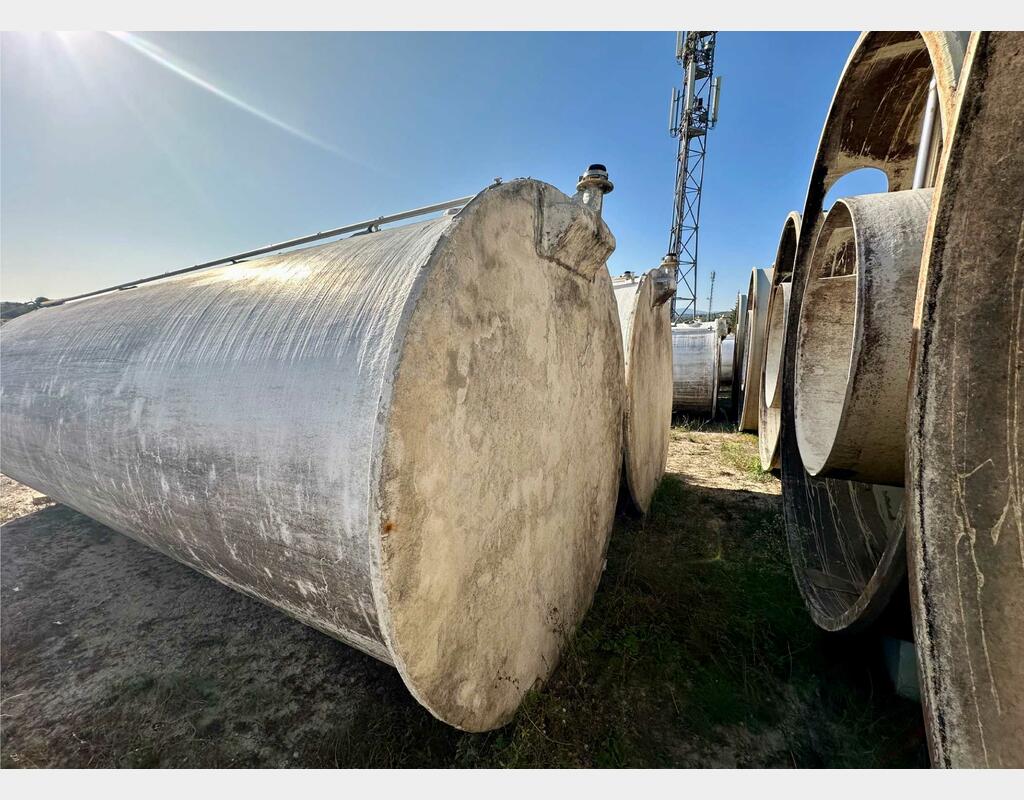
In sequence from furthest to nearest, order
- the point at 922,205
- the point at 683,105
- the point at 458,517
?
the point at 683,105, the point at 922,205, the point at 458,517

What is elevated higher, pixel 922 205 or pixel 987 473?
pixel 922 205

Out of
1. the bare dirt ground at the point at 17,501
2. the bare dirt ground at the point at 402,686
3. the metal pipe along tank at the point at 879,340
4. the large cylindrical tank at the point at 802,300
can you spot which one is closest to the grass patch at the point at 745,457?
the large cylindrical tank at the point at 802,300

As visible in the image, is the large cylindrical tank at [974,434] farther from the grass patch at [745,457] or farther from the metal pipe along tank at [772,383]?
A: the grass patch at [745,457]

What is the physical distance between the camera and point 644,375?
13.3ft

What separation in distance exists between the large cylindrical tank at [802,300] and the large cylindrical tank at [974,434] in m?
0.65

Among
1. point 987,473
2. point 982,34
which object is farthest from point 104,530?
point 982,34

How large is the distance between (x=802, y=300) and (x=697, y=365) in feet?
17.3

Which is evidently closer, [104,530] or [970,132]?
[970,132]

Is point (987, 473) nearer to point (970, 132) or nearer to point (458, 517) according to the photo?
point (970, 132)

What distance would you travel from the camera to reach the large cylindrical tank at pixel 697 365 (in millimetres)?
8648

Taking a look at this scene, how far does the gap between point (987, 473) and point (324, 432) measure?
208 cm

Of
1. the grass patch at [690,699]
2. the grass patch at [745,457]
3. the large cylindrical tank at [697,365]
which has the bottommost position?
the grass patch at [745,457]

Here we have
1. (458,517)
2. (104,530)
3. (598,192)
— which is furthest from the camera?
(104,530)

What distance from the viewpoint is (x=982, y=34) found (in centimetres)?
129
